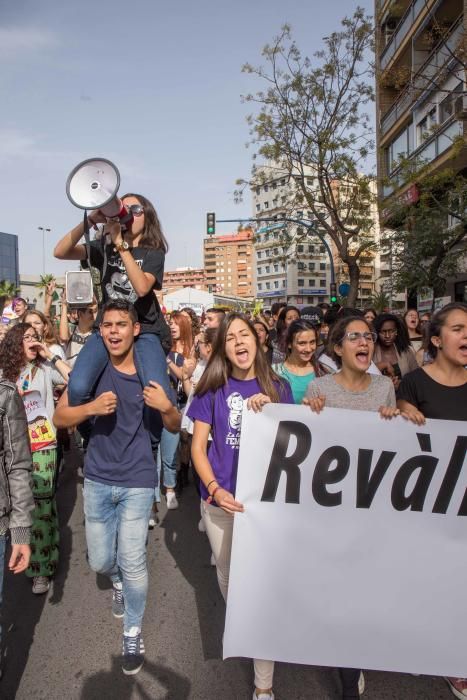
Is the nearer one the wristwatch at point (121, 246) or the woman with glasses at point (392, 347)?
the wristwatch at point (121, 246)

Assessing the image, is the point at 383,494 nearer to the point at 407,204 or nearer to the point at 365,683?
the point at 365,683

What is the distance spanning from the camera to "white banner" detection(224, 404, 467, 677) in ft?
8.33

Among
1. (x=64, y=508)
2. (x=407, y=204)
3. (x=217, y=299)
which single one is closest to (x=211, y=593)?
(x=64, y=508)

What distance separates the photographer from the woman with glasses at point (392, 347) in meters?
5.32

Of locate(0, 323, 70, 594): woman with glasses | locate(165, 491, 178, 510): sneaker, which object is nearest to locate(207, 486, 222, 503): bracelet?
locate(0, 323, 70, 594): woman with glasses

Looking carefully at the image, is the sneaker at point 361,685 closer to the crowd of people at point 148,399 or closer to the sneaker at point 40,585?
the crowd of people at point 148,399

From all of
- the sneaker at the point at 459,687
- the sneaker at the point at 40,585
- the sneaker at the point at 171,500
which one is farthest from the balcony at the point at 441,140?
the sneaker at the point at 459,687

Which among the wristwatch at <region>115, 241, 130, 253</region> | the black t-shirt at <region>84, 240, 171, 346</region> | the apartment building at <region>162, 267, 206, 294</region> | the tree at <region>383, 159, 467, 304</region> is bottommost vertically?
the black t-shirt at <region>84, 240, 171, 346</region>

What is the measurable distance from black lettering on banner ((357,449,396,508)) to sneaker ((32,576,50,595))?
8.18ft

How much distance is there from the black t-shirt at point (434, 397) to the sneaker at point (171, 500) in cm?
331

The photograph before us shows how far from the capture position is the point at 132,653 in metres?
2.89

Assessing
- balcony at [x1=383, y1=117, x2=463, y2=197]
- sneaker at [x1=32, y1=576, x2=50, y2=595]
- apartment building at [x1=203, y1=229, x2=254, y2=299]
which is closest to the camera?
sneaker at [x1=32, y1=576, x2=50, y2=595]

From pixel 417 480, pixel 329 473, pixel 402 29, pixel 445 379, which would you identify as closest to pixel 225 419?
pixel 329 473

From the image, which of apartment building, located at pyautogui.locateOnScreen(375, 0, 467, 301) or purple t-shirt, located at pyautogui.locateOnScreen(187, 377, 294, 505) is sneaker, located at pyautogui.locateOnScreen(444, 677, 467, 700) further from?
apartment building, located at pyautogui.locateOnScreen(375, 0, 467, 301)
